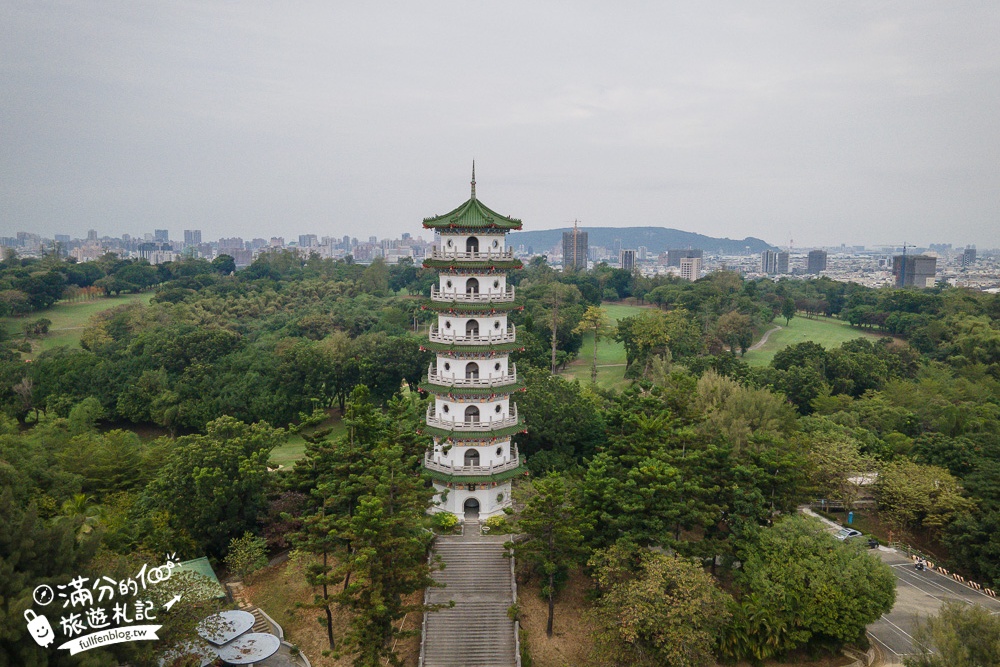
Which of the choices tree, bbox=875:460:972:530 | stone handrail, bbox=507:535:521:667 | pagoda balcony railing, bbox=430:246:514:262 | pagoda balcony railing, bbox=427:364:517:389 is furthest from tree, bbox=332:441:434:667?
tree, bbox=875:460:972:530

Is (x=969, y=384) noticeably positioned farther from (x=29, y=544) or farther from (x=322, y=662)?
(x=29, y=544)

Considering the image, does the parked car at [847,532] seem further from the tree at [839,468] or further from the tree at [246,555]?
the tree at [246,555]

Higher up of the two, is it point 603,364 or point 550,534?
point 550,534

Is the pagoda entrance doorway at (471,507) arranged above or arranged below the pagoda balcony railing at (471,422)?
below

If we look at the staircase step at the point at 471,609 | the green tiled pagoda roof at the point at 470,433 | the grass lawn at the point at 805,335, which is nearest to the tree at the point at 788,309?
the grass lawn at the point at 805,335

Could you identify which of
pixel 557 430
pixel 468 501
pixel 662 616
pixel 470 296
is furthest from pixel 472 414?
pixel 662 616

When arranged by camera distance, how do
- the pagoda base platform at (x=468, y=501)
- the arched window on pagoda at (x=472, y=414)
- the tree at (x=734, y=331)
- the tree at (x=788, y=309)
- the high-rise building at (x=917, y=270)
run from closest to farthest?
the pagoda base platform at (x=468, y=501)
the arched window on pagoda at (x=472, y=414)
the tree at (x=734, y=331)
the tree at (x=788, y=309)
the high-rise building at (x=917, y=270)

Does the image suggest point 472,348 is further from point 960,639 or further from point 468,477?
point 960,639

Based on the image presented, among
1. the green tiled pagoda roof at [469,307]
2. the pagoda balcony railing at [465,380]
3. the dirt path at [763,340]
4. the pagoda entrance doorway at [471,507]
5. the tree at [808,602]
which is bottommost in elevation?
the tree at [808,602]
